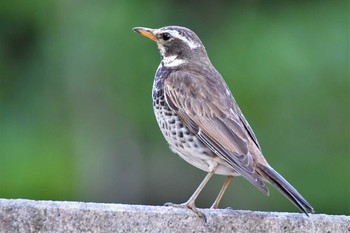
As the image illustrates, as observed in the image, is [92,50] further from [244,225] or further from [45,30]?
[244,225]

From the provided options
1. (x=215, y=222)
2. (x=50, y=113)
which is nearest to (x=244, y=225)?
(x=215, y=222)

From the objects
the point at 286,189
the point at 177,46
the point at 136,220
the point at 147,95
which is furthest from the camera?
the point at 147,95

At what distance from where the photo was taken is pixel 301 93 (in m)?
12.5

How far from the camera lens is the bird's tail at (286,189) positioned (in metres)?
5.69

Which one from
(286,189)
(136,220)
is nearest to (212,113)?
(286,189)

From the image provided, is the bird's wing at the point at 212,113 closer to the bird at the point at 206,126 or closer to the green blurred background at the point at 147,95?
the bird at the point at 206,126

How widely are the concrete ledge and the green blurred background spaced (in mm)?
6266

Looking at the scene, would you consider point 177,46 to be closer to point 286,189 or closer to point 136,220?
point 286,189

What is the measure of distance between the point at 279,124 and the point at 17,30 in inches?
131

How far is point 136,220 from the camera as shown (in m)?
5.43

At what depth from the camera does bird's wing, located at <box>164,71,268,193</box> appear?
635 centimetres

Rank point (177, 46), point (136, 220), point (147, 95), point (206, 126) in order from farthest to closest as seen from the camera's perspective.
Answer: point (147, 95), point (177, 46), point (206, 126), point (136, 220)

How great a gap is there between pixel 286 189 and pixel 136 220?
0.85m

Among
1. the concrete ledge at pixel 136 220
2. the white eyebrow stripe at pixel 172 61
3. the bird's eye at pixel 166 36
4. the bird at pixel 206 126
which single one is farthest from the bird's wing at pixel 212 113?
the concrete ledge at pixel 136 220
